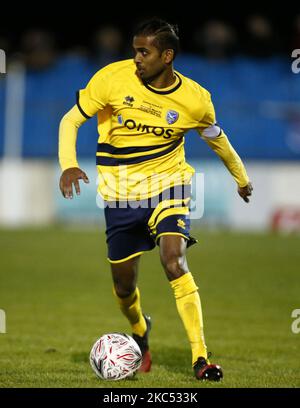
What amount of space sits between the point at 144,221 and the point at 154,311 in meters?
4.09

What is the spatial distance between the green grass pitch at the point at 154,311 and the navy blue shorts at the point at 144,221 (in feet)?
3.27

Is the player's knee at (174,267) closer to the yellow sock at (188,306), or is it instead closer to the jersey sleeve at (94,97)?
the yellow sock at (188,306)

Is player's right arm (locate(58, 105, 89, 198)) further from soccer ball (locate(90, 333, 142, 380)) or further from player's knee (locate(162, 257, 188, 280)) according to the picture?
soccer ball (locate(90, 333, 142, 380))

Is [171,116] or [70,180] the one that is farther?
[171,116]

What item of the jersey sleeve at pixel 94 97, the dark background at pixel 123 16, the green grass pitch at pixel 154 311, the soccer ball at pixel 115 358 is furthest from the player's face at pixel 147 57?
the dark background at pixel 123 16

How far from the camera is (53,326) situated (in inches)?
385

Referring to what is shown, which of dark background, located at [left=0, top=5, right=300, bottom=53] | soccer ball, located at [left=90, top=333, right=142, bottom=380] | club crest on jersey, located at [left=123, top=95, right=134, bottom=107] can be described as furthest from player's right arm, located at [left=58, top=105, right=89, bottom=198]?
dark background, located at [left=0, top=5, right=300, bottom=53]

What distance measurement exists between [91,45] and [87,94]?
21.7 meters

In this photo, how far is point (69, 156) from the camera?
22.6ft

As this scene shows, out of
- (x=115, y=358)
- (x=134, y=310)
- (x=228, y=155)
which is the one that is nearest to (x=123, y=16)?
(x=228, y=155)

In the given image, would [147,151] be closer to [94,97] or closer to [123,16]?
[94,97]

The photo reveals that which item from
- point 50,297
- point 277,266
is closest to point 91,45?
point 277,266

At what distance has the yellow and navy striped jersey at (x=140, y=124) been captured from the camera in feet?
23.2

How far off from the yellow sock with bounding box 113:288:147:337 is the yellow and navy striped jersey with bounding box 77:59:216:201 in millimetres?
822
